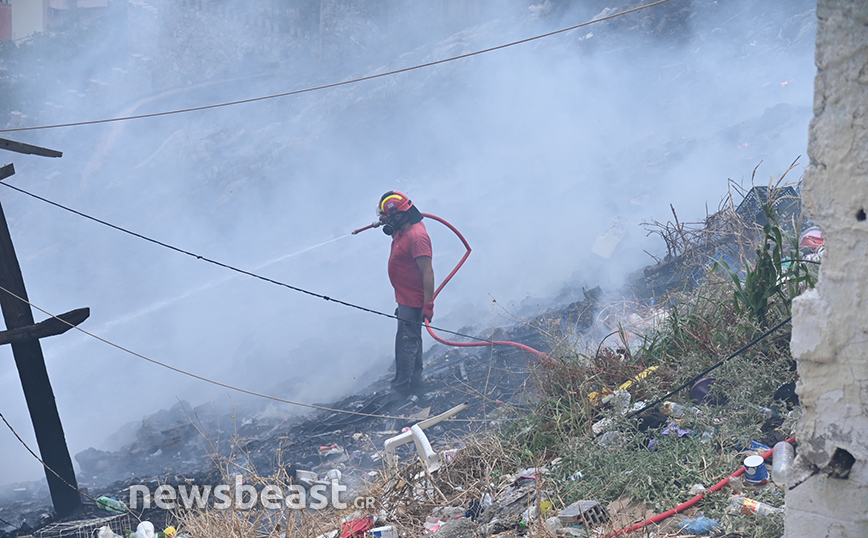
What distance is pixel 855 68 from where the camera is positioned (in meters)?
1.71

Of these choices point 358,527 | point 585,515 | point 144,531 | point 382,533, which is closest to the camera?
point 585,515

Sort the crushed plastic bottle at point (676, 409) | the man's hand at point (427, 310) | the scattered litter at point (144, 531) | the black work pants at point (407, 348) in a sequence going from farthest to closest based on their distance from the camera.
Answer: the black work pants at point (407, 348) → the man's hand at point (427, 310) → the scattered litter at point (144, 531) → the crushed plastic bottle at point (676, 409)

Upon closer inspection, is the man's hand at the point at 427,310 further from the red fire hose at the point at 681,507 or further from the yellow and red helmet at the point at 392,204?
the red fire hose at the point at 681,507

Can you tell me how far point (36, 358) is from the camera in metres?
5.21

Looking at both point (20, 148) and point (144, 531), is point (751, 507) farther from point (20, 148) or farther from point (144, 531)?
point (20, 148)

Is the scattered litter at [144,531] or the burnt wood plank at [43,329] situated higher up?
the burnt wood plank at [43,329]

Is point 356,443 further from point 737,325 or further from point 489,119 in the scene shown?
point 489,119

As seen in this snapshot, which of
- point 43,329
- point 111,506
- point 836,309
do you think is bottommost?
point 111,506

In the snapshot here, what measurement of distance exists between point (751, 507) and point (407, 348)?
457 cm

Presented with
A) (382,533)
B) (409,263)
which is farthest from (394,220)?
(382,533)

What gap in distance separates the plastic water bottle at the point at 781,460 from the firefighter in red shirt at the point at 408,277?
4033 millimetres

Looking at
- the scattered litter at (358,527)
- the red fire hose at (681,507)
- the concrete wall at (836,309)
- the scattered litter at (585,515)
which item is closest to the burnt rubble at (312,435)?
the scattered litter at (358,527)

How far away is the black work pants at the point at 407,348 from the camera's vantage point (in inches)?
276

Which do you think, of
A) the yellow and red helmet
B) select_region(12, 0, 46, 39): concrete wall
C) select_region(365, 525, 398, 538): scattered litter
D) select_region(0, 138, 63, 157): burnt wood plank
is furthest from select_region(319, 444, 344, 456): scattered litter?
select_region(12, 0, 46, 39): concrete wall
